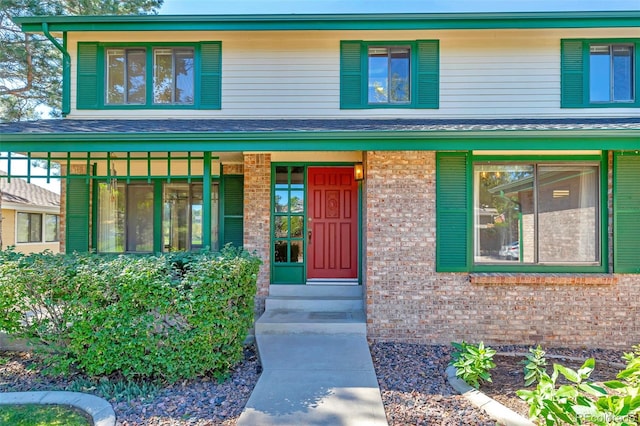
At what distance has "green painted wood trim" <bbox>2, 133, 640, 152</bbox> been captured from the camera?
16.4ft

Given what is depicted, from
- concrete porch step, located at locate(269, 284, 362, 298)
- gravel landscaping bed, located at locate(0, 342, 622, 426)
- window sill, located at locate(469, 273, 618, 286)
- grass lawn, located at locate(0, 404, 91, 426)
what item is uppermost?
window sill, located at locate(469, 273, 618, 286)

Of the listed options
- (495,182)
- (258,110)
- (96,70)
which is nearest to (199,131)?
(258,110)

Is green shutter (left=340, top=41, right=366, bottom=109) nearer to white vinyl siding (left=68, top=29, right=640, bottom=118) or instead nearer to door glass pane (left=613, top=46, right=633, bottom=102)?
white vinyl siding (left=68, top=29, right=640, bottom=118)

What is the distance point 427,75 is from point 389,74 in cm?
68

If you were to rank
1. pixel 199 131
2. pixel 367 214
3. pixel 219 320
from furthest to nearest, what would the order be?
pixel 367 214
pixel 199 131
pixel 219 320

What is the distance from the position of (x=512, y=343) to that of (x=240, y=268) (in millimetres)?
4115

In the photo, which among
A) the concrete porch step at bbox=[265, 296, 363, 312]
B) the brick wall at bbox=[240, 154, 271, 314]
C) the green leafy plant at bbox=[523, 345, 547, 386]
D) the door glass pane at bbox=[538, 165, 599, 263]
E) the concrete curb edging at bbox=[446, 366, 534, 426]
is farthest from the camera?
the brick wall at bbox=[240, 154, 271, 314]

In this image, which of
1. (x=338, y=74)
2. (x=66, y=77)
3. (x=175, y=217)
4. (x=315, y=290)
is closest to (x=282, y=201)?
(x=315, y=290)

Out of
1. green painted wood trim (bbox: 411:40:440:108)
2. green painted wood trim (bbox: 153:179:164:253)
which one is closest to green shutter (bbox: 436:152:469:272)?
green painted wood trim (bbox: 411:40:440:108)

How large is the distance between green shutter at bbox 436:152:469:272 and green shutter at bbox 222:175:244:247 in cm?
352

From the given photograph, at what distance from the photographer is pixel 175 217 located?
703 centimetres

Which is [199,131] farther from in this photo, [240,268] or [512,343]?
[512,343]

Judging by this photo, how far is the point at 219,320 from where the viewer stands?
410cm

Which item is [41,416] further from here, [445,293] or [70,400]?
[445,293]
